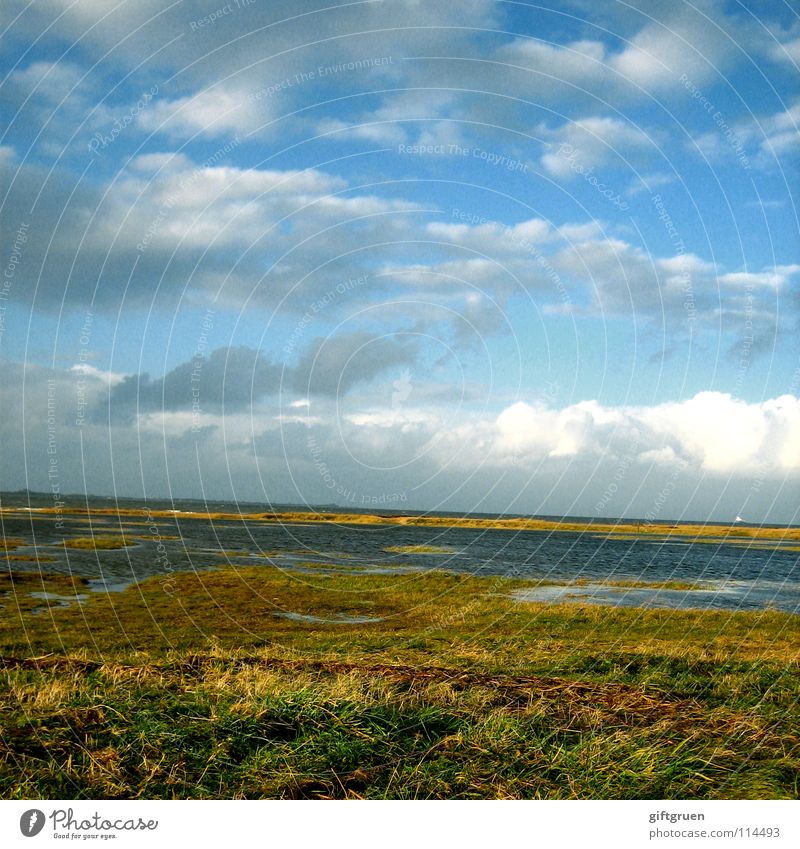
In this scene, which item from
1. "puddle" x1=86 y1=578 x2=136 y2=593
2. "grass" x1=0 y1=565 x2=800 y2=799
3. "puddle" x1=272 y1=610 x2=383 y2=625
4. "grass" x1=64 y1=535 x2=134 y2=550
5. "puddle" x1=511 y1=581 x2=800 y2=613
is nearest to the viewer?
"grass" x1=0 y1=565 x2=800 y2=799

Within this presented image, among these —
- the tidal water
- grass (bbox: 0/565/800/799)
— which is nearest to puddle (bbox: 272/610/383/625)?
the tidal water

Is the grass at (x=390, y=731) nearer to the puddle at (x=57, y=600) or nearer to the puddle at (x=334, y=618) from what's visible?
the puddle at (x=334, y=618)

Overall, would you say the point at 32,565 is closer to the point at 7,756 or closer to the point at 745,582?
the point at 7,756

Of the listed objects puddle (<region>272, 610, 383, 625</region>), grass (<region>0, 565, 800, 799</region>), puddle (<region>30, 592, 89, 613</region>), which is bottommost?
puddle (<region>272, 610, 383, 625</region>)

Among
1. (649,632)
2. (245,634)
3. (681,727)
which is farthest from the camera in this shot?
(649,632)

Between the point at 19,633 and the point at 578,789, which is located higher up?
the point at 578,789

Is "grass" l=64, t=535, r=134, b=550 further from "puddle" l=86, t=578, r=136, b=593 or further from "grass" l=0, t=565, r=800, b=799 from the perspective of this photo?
"grass" l=0, t=565, r=800, b=799

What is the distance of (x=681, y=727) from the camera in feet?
25.0

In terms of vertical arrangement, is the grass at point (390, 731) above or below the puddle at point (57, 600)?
above

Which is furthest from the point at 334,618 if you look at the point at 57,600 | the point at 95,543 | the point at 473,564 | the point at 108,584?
the point at 95,543

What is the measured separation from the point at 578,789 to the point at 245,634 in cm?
1467

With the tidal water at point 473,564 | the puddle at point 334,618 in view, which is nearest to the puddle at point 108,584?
the tidal water at point 473,564

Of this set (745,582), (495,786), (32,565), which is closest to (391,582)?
(32,565)
